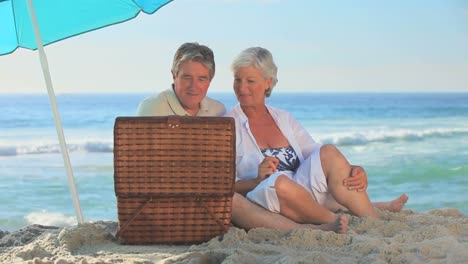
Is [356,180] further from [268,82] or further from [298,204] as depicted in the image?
[268,82]

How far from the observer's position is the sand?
9.36 feet

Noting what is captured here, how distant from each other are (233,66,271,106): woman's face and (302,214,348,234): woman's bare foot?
0.69 metres

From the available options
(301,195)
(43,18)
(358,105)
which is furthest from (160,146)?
(358,105)

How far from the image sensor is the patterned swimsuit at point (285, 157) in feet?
11.8

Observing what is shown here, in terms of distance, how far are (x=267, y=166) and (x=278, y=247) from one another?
0.46m

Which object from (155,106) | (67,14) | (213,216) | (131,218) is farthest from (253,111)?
(67,14)

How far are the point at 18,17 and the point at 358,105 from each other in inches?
629

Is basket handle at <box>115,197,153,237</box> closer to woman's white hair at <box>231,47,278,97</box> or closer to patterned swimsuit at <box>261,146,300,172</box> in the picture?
patterned swimsuit at <box>261,146,300,172</box>

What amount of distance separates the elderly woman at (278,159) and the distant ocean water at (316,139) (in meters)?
4.29

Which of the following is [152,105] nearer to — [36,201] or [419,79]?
[36,201]

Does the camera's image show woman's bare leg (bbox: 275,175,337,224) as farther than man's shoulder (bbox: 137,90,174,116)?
No

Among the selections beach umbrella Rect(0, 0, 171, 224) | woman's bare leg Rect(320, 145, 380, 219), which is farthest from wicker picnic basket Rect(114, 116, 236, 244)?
beach umbrella Rect(0, 0, 171, 224)

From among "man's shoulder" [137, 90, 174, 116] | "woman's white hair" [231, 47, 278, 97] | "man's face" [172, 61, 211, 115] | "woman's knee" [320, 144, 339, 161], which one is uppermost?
"woman's white hair" [231, 47, 278, 97]

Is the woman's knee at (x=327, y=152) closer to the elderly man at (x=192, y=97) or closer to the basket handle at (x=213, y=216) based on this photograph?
the elderly man at (x=192, y=97)
